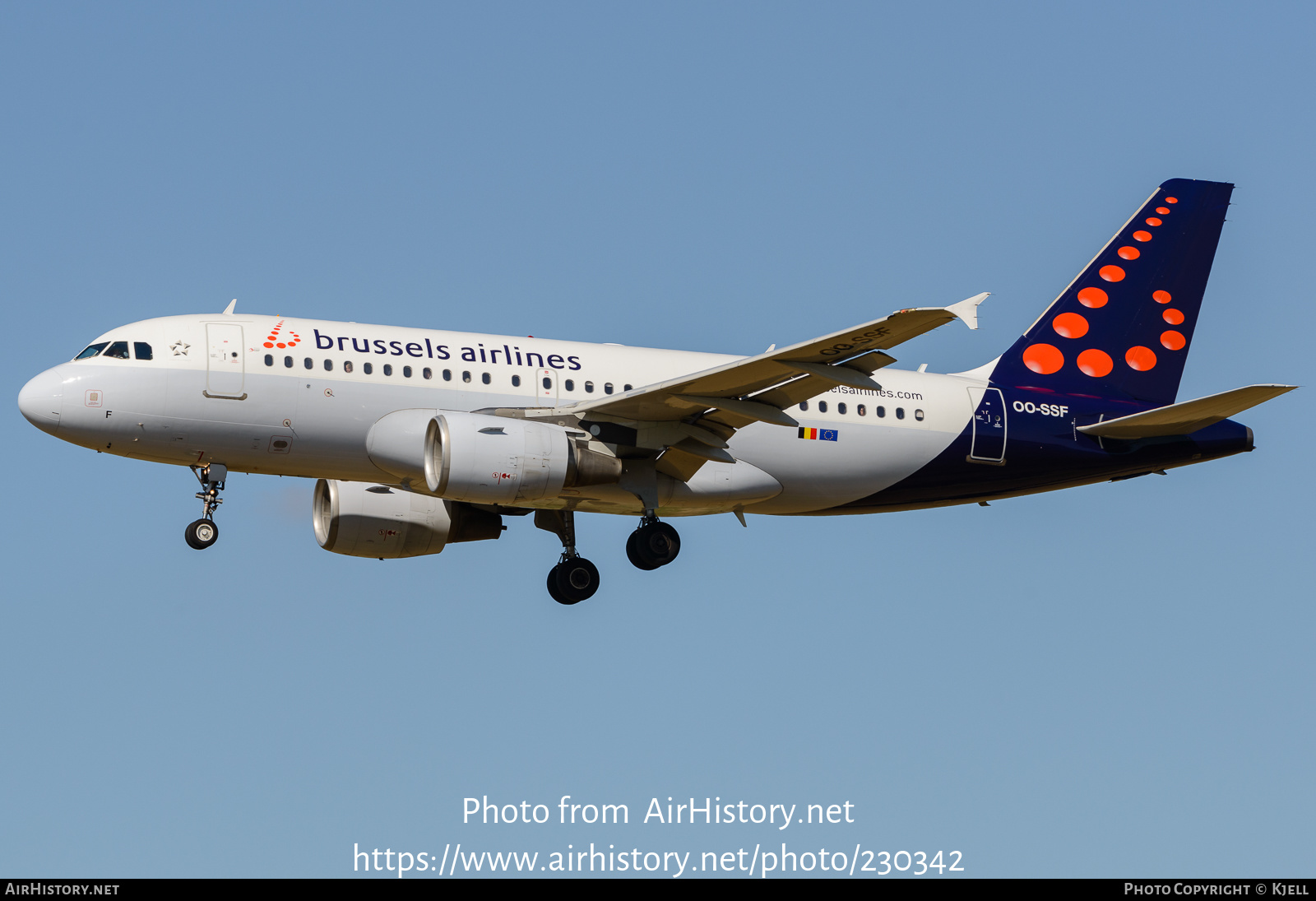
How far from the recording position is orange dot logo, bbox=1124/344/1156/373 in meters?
35.4

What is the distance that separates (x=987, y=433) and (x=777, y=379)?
6.54 m

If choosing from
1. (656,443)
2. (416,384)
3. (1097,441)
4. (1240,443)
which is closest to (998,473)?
(1097,441)

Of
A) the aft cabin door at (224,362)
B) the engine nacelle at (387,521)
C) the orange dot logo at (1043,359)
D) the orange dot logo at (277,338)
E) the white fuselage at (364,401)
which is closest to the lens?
the white fuselage at (364,401)

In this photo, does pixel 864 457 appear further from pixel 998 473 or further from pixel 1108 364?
pixel 1108 364

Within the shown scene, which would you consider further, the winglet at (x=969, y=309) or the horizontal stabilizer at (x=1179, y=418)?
the horizontal stabilizer at (x=1179, y=418)

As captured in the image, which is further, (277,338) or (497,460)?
(277,338)

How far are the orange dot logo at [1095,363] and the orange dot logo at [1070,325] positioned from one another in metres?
0.45

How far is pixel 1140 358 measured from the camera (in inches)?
1398

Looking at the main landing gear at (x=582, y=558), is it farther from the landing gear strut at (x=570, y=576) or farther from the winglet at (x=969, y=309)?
the winglet at (x=969, y=309)

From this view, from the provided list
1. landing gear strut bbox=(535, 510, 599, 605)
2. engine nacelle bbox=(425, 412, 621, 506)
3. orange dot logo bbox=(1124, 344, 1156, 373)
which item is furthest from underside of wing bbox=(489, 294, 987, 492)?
orange dot logo bbox=(1124, 344, 1156, 373)

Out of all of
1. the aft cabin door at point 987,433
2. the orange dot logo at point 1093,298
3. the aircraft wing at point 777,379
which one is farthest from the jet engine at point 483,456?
the orange dot logo at point 1093,298

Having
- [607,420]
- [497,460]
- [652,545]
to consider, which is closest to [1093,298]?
[652,545]

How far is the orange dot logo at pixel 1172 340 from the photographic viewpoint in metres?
35.8

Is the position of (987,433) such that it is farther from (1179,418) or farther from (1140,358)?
(1140,358)
